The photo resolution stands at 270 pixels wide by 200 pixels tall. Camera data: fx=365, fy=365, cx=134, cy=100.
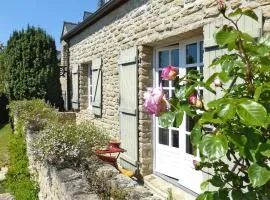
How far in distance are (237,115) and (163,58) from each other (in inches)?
175

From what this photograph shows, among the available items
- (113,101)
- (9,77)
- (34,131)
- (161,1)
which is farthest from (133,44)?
(9,77)

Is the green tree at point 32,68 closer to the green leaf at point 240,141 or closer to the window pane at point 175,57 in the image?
the window pane at point 175,57

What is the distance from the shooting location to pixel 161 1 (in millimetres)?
5695

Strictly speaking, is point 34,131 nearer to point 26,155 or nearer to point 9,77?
point 26,155

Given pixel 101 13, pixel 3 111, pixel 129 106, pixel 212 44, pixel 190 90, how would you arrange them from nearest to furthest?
1. pixel 190 90
2. pixel 212 44
3. pixel 129 106
4. pixel 101 13
5. pixel 3 111

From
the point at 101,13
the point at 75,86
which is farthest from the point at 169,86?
the point at 75,86

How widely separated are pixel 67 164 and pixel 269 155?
3.36 metres

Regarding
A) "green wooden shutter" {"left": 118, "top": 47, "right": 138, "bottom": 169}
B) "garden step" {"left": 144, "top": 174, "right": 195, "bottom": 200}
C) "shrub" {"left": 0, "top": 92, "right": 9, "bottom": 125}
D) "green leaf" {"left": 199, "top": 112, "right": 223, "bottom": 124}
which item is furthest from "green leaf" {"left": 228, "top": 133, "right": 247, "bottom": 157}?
"shrub" {"left": 0, "top": 92, "right": 9, "bottom": 125}

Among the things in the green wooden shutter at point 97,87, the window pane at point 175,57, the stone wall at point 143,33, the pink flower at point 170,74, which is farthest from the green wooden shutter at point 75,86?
the pink flower at point 170,74

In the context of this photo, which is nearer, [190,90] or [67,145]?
[190,90]

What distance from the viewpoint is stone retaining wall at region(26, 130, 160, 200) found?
137 inches

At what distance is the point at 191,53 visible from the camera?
523 cm

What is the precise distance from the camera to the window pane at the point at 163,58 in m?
5.90

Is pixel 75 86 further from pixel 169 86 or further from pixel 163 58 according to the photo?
pixel 169 86
